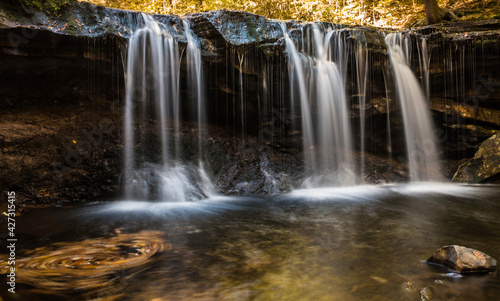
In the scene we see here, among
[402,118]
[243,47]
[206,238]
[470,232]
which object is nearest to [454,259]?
[470,232]

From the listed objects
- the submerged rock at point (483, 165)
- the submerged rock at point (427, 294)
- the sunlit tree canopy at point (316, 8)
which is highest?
the sunlit tree canopy at point (316, 8)

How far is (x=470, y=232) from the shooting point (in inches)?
161

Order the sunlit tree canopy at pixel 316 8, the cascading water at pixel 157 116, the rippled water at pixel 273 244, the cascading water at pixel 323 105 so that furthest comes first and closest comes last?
the sunlit tree canopy at pixel 316 8 < the cascading water at pixel 323 105 < the cascading water at pixel 157 116 < the rippled water at pixel 273 244

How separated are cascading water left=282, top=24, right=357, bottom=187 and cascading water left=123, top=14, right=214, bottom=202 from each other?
2.74m

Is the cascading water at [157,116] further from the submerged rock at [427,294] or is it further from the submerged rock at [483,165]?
the submerged rock at [483,165]

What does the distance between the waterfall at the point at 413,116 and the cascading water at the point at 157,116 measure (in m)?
5.68

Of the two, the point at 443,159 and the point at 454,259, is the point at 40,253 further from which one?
the point at 443,159

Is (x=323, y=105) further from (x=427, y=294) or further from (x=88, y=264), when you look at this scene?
(x=88, y=264)

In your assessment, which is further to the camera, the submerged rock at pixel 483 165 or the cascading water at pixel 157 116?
the submerged rock at pixel 483 165

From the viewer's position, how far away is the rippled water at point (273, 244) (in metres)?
2.47

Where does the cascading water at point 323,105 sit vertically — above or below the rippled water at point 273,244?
above

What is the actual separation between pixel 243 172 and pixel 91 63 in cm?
452

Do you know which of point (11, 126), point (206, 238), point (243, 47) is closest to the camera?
point (206, 238)

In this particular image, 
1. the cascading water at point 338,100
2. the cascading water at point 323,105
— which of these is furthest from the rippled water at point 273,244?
the cascading water at point 338,100
